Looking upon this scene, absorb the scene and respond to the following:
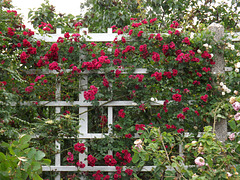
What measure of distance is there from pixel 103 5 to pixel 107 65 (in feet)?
6.71

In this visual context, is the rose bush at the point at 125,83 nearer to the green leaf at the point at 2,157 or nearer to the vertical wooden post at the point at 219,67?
the vertical wooden post at the point at 219,67

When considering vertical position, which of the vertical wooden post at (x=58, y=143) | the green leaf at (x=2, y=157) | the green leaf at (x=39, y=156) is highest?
the green leaf at (x=2, y=157)

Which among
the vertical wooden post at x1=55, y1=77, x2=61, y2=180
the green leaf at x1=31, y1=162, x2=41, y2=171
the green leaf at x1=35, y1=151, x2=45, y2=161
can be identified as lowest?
the vertical wooden post at x1=55, y1=77, x2=61, y2=180

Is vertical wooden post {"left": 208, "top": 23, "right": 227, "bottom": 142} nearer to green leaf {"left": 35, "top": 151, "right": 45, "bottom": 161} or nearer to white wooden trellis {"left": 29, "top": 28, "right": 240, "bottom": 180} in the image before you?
white wooden trellis {"left": 29, "top": 28, "right": 240, "bottom": 180}

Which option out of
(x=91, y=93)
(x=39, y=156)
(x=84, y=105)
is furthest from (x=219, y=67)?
(x=39, y=156)

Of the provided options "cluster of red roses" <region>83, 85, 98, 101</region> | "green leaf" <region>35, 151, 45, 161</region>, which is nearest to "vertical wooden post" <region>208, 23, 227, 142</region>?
"cluster of red roses" <region>83, 85, 98, 101</region>

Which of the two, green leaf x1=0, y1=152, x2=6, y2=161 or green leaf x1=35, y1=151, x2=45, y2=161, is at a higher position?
green leaf x1=0, y1=152, x2=6, y2=161

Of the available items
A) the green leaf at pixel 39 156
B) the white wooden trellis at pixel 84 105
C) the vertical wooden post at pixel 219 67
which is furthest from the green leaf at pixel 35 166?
the vertical wooden post at pixel 219 67

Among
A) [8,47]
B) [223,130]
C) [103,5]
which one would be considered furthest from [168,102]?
[103,5]

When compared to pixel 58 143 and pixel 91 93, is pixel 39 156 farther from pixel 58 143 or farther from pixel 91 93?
pixel 58 143

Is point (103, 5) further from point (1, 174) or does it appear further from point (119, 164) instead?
point (1, 174)

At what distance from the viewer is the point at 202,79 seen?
10.6ft

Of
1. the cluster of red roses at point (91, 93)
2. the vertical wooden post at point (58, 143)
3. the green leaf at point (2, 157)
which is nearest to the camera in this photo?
the green leaf at point (2, 157)

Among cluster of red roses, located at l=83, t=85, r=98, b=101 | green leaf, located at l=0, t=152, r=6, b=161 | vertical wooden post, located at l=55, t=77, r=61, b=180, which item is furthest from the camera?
vertical wooden post, located at l=55, t=77, r=61, b=180
